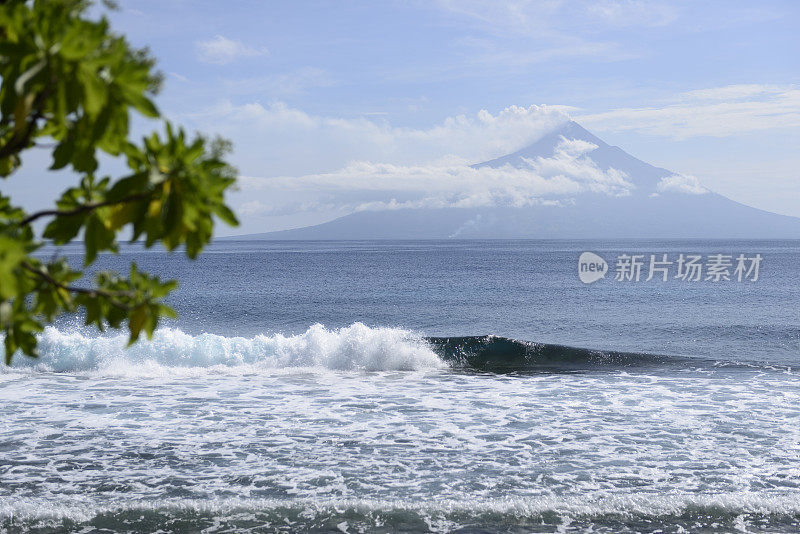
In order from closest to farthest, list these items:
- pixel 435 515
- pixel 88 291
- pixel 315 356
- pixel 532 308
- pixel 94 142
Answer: pixel 94 142, pixel 88 291, pixel 435 515, pixel 315 356, pixel 532 308

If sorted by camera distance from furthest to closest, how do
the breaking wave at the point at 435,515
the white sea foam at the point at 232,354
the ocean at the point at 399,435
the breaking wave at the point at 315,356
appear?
the breaking wave at the point at 315,356
the white sea foam at the point at 232,354
the ocean at the point at 399,435
the breaking wave at the point at 435,515

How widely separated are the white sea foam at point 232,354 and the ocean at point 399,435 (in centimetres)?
7

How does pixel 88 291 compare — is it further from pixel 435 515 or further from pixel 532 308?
pixel 532 308

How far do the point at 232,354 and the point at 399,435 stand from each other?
10870mm

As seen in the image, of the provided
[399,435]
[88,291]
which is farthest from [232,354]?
[88,291]

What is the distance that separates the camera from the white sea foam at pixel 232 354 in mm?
19609

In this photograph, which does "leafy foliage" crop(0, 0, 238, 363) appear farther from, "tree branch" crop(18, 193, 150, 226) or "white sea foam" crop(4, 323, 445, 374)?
"white sea foam" crop(4, 323, 445, 374)

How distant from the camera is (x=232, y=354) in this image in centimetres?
2150

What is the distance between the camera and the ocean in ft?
27.5

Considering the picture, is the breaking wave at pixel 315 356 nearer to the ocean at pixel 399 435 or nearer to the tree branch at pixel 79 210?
the ocean at pixel 399 435

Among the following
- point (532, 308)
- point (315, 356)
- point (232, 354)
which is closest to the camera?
point (315, 356)

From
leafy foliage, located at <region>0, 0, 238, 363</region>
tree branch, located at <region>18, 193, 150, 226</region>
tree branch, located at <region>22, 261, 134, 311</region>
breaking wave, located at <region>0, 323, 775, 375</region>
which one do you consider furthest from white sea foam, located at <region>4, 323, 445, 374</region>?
leafy foliage, located at <region>0, 0, 238, 363</region>

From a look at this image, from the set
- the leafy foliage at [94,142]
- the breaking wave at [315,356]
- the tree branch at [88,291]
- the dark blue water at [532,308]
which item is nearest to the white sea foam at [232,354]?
the breaking wave at [315,356]

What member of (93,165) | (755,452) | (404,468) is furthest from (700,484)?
(93,165)
